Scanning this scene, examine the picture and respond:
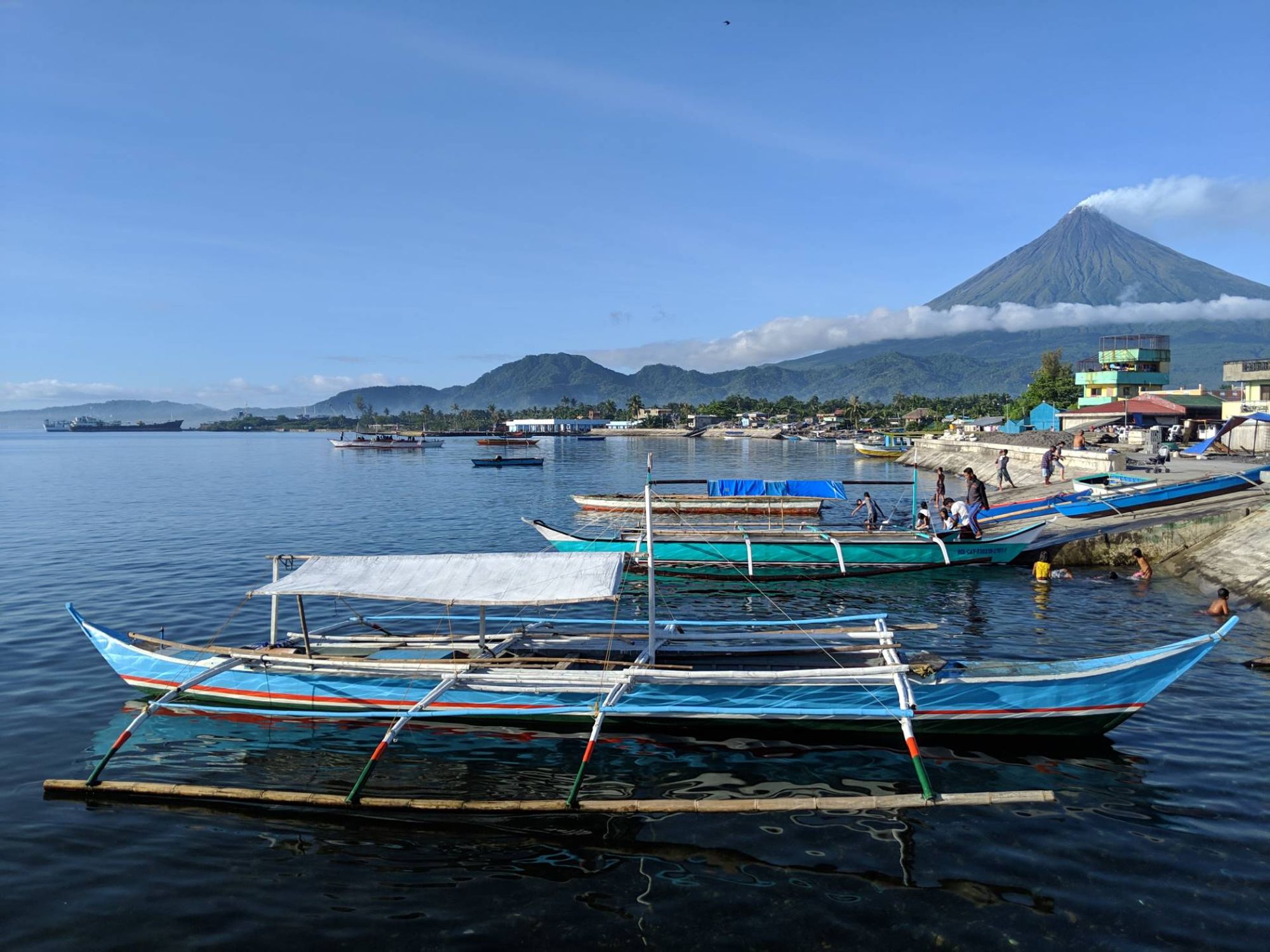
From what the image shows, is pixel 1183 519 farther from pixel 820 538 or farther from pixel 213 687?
pixel 213 687

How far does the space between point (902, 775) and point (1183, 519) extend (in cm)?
2138

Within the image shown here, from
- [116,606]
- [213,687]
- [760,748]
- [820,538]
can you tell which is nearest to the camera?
[760,748]

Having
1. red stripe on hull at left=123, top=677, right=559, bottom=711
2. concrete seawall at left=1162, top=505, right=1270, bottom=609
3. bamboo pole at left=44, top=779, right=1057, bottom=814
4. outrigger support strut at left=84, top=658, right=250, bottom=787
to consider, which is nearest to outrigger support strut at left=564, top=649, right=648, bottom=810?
bamboo pole at left=44, top=779, right=1057, bottom=814

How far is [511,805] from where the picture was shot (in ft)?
32.4

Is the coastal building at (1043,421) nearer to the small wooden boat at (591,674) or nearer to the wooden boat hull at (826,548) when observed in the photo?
the wooden boat hull at (826,548)

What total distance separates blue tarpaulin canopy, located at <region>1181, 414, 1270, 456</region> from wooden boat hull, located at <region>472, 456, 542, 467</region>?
60.8 metres

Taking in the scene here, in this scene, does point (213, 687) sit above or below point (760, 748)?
above

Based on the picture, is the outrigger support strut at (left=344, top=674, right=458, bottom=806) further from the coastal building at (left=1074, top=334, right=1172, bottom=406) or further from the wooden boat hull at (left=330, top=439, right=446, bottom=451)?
the wooden boat hull at (left=330, top=439, right=446, bottom=451)

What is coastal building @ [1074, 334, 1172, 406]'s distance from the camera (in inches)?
3396

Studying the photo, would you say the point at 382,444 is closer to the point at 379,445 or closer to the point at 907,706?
the point at 379,445

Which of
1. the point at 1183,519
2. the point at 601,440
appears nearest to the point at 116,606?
the point at 1183,519

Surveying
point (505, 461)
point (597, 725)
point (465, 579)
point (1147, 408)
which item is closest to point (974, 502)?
point (465, 579)

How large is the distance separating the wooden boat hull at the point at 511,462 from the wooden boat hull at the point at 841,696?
7235 cm

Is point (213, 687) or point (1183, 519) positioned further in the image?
point (1183, 519)
